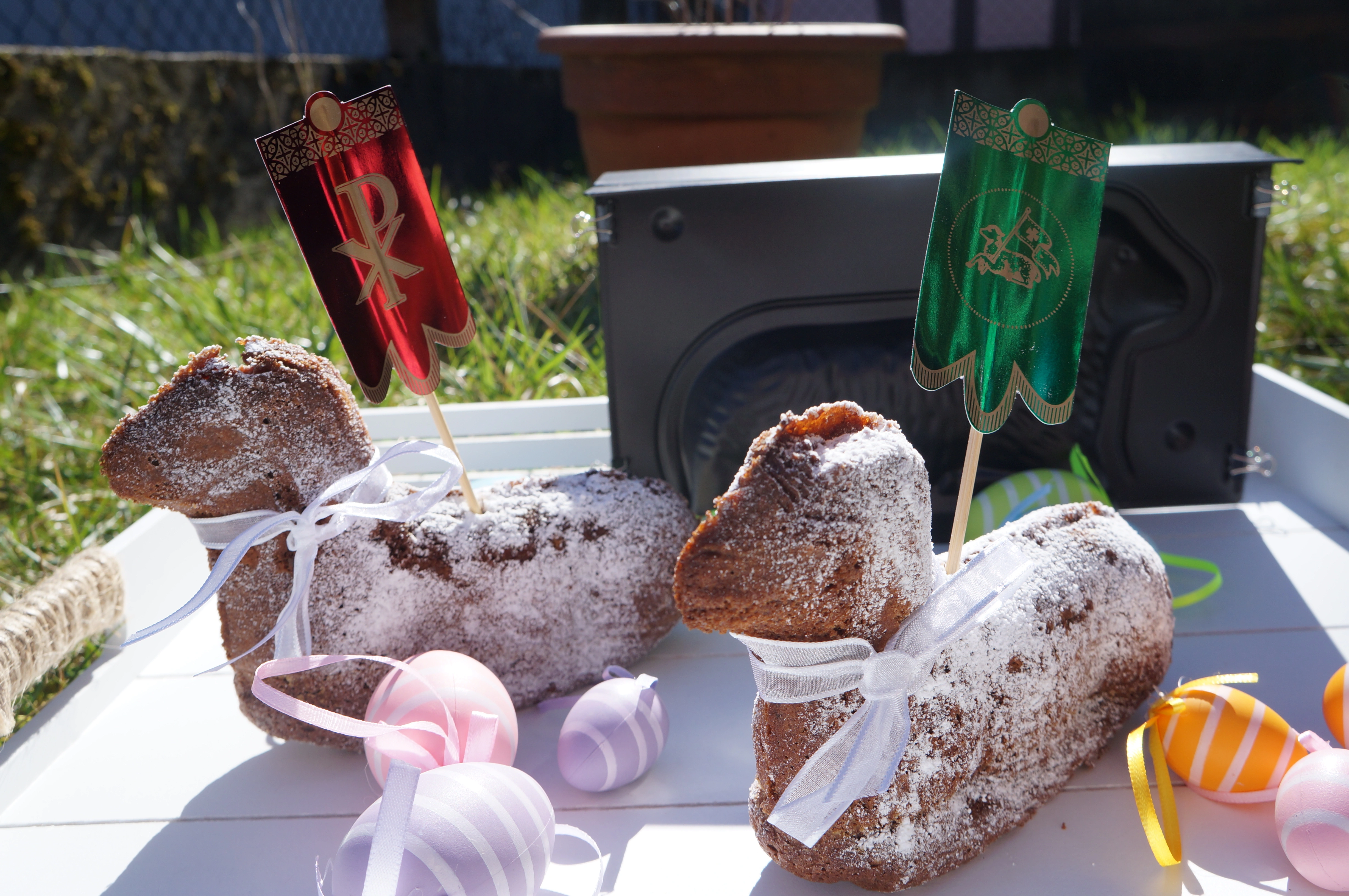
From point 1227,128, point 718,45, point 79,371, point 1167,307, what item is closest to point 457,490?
point 1167,307

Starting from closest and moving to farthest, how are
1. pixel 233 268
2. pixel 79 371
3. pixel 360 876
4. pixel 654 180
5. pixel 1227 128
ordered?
pixel 360 876 → pixel 654 180 → pixel 79 371 → pixel 233 268 → pixel 1227 128

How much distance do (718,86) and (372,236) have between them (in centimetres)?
197

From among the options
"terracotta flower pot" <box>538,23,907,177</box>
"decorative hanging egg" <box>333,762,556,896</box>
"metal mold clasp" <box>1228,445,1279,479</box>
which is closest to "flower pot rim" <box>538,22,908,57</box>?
"terracotta flower pot" <box>538,23,907,177</box>

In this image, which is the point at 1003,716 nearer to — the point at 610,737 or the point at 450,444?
the point at 610,737

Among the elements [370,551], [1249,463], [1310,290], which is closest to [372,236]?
[370,551]

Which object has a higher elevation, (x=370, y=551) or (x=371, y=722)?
(x=370, y=551)

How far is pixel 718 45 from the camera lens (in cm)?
282

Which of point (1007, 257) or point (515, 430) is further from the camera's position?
point (515, 430)

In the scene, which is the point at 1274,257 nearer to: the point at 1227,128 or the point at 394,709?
the point at 1227,128

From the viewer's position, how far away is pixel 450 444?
126cm

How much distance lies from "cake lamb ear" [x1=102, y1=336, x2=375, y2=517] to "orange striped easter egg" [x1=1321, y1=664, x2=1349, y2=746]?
1.15 m

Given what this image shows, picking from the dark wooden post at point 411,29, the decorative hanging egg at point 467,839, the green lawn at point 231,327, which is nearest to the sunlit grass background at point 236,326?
the green lawn at point 231,327

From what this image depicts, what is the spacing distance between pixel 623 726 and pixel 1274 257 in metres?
2.47

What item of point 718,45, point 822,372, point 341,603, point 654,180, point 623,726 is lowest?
point 623,726
